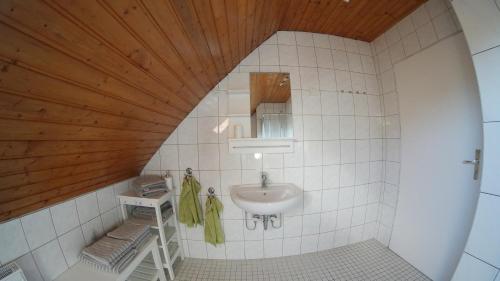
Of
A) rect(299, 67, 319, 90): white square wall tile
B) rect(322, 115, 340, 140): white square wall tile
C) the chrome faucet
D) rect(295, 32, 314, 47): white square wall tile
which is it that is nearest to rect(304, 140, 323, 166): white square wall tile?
rect(322, 115, 340, 140): white square wall tile

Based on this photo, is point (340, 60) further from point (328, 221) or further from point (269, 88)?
point (328, 221)

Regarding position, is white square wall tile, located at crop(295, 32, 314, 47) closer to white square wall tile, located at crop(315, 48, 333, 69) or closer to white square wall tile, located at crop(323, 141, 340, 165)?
white square wall tile, located at crop(315, 48, 333, 69)

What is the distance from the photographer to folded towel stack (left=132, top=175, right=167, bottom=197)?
1.37m

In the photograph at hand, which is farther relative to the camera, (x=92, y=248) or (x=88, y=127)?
(x=92, y=248)

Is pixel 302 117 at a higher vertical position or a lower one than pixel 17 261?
higher

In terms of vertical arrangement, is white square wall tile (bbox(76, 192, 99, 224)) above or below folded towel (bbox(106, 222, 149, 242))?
above

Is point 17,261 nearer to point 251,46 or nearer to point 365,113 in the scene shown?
point 251,46

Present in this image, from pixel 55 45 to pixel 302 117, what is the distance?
1.58m

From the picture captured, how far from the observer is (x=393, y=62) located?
1636mm

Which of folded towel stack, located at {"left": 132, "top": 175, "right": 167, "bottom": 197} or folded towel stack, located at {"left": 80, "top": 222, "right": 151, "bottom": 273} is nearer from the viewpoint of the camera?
folded towel stack, located at {"left": 80, "top": 222, "right": 151, "bottom": 273}

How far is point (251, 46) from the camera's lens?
1.46 meters

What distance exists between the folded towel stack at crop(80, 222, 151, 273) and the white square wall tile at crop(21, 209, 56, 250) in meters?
0.22

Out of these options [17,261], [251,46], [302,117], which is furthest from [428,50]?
[17,261]

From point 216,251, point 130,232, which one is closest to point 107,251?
point 130,232
